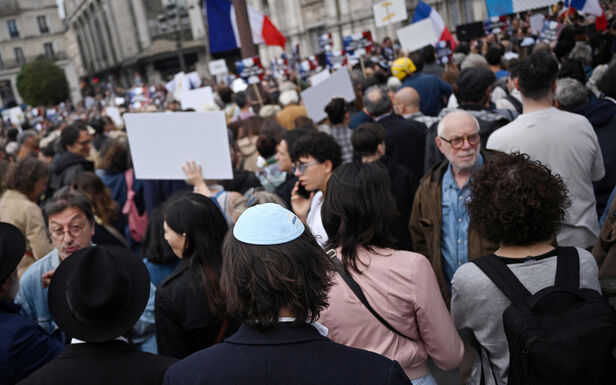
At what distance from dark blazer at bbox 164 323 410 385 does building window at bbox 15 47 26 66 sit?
286ft

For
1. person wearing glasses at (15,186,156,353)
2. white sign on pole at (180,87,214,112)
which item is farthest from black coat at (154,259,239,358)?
white sign on pole at (180,87,214,112)

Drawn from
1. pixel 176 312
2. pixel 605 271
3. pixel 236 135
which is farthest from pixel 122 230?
pixel 605 271

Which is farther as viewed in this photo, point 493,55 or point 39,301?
point 493,55

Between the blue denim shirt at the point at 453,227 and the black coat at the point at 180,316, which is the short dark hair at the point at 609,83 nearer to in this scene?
the blue denim shirt at the point at 453,227

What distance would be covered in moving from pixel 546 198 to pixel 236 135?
4.80m

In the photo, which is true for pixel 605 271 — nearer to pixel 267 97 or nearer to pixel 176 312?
pixel 176 312

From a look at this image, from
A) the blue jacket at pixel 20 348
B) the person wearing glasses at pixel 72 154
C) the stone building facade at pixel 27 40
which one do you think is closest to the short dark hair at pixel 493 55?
the person wearing glasses at pixel 72 154

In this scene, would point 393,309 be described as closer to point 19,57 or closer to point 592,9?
point 592,9

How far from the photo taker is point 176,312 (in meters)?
2.80

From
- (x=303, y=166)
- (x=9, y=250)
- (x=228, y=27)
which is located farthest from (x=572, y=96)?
(x=228, y=27)

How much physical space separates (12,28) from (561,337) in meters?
88.8

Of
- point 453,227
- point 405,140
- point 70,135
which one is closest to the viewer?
point 453,227

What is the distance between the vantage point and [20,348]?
7.87ft

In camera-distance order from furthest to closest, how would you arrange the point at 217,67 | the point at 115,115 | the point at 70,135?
the point at 217,67, the point at 115,115, the point at 70,135
